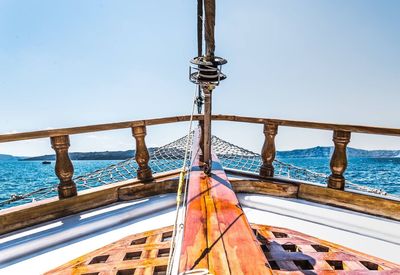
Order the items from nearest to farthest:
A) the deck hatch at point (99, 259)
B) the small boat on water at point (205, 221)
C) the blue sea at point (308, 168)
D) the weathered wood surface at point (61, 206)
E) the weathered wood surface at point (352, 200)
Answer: the small boat on water at point (205, 221), the deck hatch at point (99, 259), the weathered wood surface at point (61, 206), the weathered wood surface at point (352, 200), the blue sea at point (308, 168)

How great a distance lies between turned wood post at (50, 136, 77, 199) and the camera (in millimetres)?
2016

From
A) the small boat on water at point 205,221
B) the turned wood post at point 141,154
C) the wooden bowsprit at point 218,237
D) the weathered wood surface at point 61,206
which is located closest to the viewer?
the wooden bowsprit at point 218,237

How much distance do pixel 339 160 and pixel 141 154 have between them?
6.99 ft

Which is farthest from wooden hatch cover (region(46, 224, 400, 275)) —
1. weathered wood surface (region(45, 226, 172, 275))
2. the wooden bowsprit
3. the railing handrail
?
the railing handrail

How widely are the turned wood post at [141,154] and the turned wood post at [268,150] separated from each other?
4.54 ft

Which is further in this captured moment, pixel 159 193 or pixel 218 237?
pixel 159 193

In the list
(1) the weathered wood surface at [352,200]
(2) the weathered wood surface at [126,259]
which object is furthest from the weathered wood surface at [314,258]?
(1) the weathered wood surface at [352,200]

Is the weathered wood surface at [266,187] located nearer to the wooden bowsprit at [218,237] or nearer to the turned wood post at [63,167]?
the wooden bowsprit at [218,237]

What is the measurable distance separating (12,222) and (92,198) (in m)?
0.61

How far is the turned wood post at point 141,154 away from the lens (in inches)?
98.2

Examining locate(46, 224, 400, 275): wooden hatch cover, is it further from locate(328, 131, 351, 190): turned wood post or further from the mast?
locate(328, 131, 351, 190): turned wood post

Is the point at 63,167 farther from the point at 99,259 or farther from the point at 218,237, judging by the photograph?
the point at 218,237

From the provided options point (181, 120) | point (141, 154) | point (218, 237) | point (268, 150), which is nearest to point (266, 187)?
point (268, 150)

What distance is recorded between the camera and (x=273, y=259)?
1.30 m
